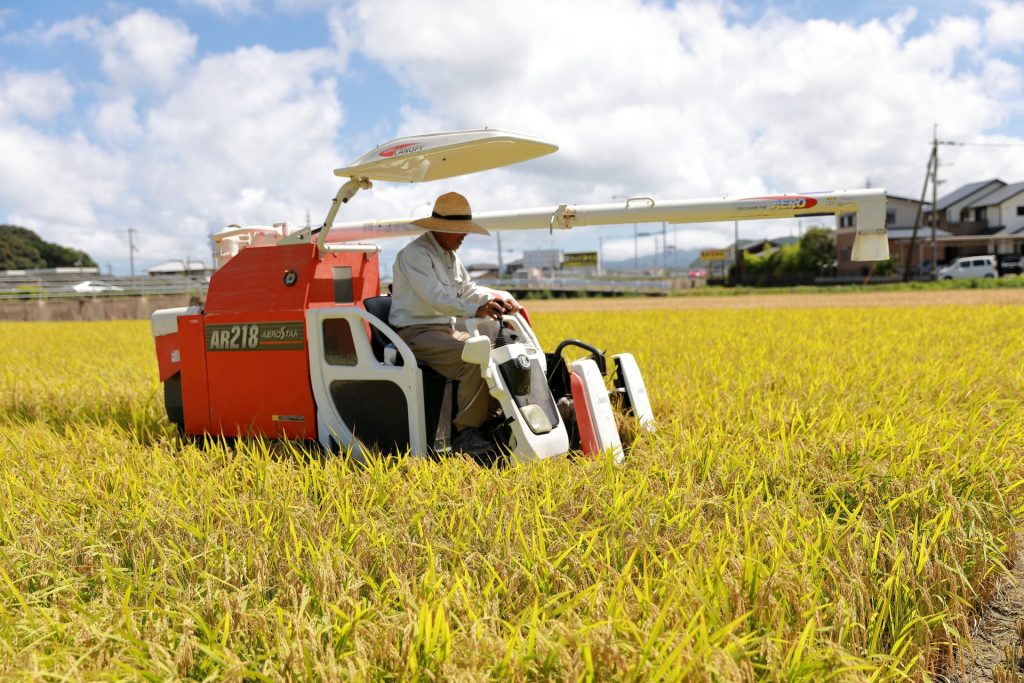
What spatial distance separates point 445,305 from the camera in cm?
424

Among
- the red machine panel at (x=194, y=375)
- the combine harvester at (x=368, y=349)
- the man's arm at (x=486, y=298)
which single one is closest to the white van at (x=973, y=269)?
the combine harvester at (x=368, y=349)

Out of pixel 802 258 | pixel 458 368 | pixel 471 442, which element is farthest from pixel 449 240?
pixel 802 258

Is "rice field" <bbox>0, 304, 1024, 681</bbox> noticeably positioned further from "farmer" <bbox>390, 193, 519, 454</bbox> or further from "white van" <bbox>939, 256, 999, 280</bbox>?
"white van" <bbox>939, 256, 999, 280</bbox>

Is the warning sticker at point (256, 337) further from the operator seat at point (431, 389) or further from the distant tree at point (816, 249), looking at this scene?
the distant tree at point (816, 249)

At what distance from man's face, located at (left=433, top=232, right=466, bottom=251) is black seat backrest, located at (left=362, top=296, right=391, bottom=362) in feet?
1.65

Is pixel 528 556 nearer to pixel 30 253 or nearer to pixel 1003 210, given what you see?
pixel 1003 210

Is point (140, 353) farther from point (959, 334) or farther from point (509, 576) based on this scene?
point (959, 334)

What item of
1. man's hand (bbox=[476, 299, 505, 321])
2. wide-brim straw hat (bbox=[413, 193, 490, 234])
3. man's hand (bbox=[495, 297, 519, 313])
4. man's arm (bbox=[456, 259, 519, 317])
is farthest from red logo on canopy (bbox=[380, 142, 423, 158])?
man's hand (bbox=[495, 297, 519, 313])

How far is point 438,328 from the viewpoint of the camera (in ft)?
14.4

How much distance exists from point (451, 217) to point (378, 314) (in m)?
0.75

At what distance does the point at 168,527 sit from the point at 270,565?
0.67 metres

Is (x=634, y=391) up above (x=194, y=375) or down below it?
below

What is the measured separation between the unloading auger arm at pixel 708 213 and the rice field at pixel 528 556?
1146 millimetres

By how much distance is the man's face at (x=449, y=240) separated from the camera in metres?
4.52
